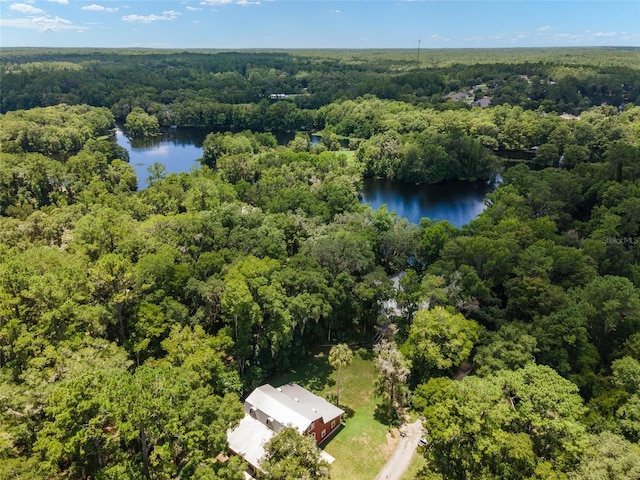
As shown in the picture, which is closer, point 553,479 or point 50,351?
point 553,479

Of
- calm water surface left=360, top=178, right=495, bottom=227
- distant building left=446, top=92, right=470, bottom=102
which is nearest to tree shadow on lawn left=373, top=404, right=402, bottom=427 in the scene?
calm water surface left=360, top=178, right=495, bottom=227

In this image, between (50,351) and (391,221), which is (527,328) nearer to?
(391,221)

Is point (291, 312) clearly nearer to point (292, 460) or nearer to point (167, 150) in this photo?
point (292, 460)

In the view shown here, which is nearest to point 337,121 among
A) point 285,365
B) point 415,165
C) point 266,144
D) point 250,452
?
point 266,144

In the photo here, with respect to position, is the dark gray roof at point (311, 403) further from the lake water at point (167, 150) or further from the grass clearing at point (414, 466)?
the lake water at point (167, 150)

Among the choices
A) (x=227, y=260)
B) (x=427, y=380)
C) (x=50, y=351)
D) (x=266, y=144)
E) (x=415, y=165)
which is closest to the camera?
(x=50, y=351)

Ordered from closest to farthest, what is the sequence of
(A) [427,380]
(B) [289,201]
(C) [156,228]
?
(A) [427,380]
(C) [156,228]
(B) [289,201]

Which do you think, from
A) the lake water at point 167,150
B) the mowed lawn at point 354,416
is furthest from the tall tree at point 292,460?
the lake water at point 167,150
